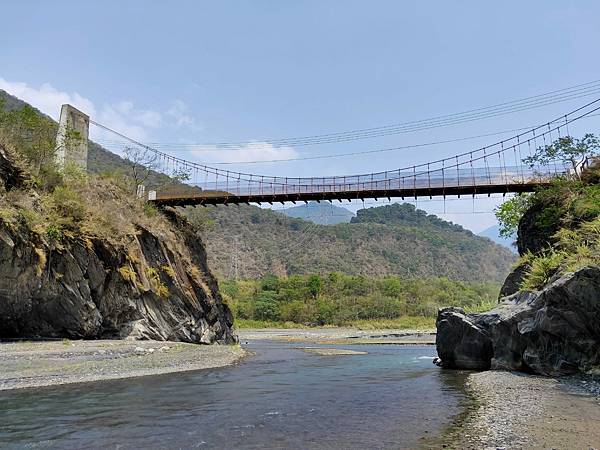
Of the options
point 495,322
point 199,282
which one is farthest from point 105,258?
point 495,322

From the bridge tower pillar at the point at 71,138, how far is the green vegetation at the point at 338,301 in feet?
177

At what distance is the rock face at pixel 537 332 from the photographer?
13.7 meters

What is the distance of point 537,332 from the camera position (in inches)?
622

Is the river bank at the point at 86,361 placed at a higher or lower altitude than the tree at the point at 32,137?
lower

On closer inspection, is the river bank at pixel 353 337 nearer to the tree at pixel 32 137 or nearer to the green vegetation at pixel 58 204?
the green vegetation at pixel 58 204

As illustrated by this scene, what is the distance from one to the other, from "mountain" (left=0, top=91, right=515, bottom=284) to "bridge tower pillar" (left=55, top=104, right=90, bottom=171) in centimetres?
6172

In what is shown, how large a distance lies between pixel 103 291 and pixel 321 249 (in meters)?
114

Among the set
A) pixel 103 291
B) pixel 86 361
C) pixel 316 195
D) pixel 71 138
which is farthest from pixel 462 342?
pixel 71 138

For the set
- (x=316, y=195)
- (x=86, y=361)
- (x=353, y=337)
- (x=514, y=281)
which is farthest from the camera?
(x=353, y=337)

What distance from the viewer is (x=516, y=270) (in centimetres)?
2448

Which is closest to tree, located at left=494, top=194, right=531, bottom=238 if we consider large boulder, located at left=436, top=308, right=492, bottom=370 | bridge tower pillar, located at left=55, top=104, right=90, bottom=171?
large boulder, located at left=436, top=308, right=492, bottom=370

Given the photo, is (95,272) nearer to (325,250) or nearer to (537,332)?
(537,332)

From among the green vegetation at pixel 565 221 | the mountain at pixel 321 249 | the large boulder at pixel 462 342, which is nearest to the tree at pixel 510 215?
the green vegetation at pixel 565 221

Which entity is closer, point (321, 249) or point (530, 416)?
point (530, 416)
